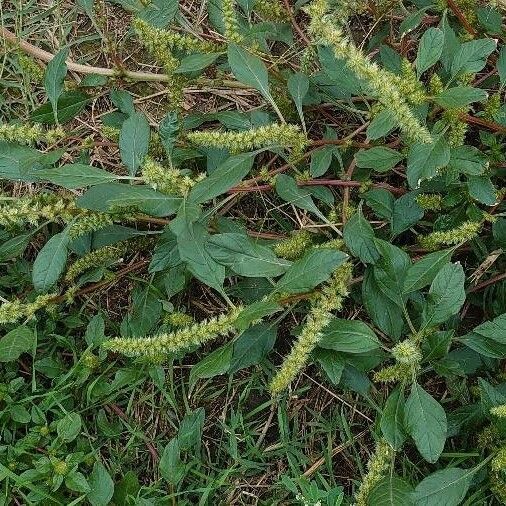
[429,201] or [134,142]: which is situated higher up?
[429,201]

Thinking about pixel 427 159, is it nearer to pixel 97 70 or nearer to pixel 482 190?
pixel 482 190

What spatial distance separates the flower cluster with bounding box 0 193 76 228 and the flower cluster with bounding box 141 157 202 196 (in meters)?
0.35

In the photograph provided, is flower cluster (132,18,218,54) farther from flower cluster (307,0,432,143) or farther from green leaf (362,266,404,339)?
green leaf (362,266,404,339)

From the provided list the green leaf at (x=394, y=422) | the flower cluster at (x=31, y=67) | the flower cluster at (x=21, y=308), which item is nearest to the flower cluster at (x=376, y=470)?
the green leaf at (x=394, y=422)

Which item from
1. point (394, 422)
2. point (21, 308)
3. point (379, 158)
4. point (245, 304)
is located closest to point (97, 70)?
point (21, 308)

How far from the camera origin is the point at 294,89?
2.21 metres

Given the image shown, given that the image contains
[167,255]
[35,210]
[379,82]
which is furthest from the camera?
[167,255]

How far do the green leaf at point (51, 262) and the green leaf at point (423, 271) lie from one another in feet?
3.18

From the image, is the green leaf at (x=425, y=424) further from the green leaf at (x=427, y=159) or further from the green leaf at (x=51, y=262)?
the green leaf at (x=51, y=262)

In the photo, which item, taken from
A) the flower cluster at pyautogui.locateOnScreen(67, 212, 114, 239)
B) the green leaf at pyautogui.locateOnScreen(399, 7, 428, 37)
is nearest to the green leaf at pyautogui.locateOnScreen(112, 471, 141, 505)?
the flower cluster at pyautogui.locateOnScreen(67, 212, 114, 239)

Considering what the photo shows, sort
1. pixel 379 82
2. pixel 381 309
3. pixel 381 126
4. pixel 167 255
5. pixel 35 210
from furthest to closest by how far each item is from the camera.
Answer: pixel 167 255, pixel 381 309, pixel 35 210, pixel 381 126, pixel 379 82

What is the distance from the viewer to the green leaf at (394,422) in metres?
1.96

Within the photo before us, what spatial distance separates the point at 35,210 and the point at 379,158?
96 cm

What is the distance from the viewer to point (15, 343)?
234cm
